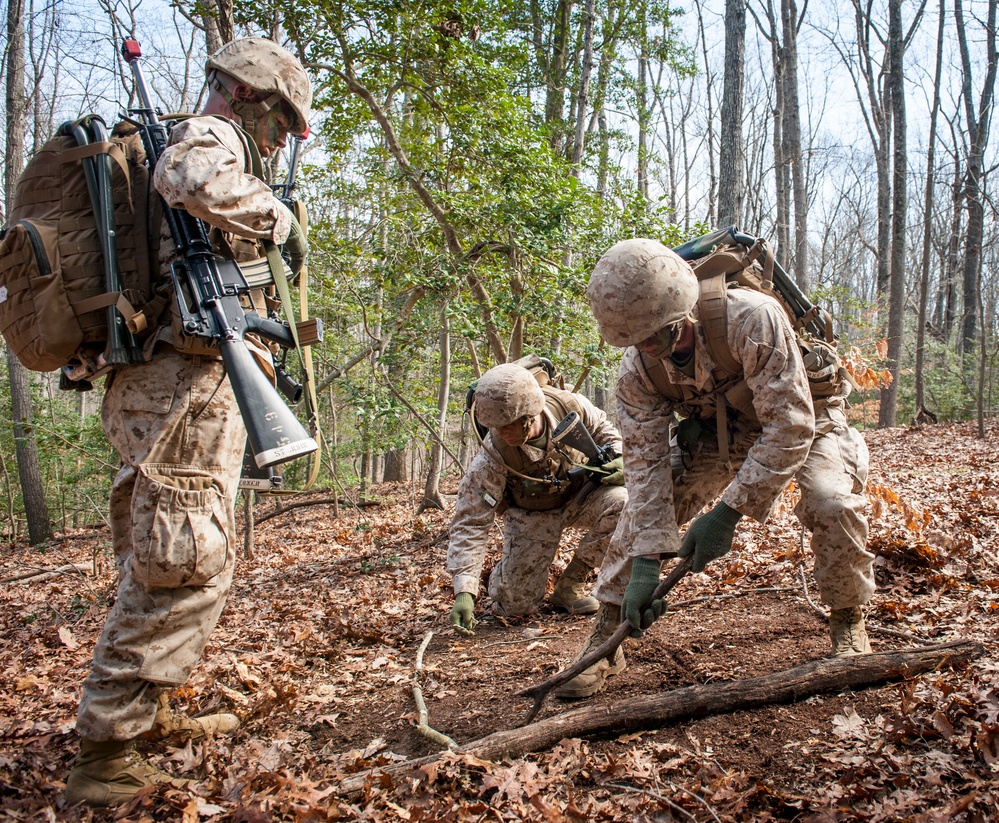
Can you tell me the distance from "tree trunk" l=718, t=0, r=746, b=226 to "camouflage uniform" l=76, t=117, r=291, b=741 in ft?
19.3

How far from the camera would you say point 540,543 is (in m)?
5.12

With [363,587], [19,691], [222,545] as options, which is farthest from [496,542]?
[222,545]

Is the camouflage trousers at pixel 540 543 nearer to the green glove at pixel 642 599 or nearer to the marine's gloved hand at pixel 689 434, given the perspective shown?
the marine's gloved hand at pixel 689 434

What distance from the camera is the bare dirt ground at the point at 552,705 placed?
2.29 metres

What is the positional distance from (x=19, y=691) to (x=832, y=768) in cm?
409

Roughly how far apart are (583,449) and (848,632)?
2176mm

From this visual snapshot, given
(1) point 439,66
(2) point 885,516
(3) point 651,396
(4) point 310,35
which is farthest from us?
(1) point 439,66

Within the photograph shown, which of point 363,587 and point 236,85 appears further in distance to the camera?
point 363,587

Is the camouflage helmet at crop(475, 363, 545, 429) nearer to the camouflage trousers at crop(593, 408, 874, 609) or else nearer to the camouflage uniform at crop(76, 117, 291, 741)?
the camouflage trousers at crop(593, 408, 874, 609)

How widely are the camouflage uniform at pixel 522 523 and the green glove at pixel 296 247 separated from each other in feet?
6.56

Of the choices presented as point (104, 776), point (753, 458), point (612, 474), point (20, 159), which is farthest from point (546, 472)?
point (20, 159)

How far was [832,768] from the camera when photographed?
2361mm

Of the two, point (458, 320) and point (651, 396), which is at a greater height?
point (458, 320)

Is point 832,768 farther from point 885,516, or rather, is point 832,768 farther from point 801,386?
point 885,516
